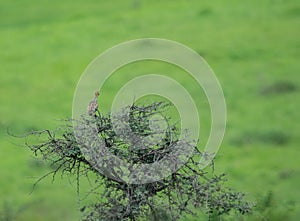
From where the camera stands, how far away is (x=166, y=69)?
26.9 meters

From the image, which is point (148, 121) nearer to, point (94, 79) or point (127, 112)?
point (127, 112)

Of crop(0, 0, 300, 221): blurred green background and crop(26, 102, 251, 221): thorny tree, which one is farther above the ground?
crop(0, 0, 300, 221): blurred green background

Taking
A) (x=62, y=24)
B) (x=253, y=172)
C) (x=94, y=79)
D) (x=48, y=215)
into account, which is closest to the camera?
(x=48, y=215)

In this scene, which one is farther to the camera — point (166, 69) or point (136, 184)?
point (166, 69)

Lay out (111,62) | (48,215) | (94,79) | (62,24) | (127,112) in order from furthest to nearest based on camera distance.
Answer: (62,24), (111,62), (94,79), (48,215), (127,112)

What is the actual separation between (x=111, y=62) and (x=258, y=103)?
19.0 feet

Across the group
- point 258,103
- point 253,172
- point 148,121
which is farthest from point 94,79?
point 148,121

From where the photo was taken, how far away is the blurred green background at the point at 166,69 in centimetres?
2030

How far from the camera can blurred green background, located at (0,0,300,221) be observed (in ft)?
66.6

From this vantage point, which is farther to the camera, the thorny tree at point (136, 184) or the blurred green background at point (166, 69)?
the blurred green background at point (166, 69)

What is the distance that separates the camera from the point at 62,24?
3117 centimetres

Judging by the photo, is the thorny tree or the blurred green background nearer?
the thorny tree

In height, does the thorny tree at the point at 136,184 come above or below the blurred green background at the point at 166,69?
below

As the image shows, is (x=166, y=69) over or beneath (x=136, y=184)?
over
